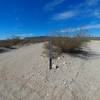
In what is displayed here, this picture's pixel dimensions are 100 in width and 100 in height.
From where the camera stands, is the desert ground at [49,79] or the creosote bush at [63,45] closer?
the desert ground at [49,79]

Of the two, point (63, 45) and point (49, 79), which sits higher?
point (63, 45)

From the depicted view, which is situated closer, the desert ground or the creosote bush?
the desert ground

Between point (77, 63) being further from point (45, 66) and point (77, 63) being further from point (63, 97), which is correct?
point (63, 97)

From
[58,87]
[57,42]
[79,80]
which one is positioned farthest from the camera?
[57,42]

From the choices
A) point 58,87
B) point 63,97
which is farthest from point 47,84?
point 63,97

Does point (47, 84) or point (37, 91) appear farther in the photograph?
Answer: point (47, 84)

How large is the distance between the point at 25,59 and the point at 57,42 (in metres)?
2.95

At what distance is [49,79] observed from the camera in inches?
346

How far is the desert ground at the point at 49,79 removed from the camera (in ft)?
24.3

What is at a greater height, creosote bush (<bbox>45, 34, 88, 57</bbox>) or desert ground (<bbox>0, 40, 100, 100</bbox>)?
creosote bush (<bbox>45, 34, 88, 57</bbox>)

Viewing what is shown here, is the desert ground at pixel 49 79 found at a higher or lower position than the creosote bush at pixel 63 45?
lower

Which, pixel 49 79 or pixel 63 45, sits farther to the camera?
pixel 63 45

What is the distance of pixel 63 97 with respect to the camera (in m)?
7.29

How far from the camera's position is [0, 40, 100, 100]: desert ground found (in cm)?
741
